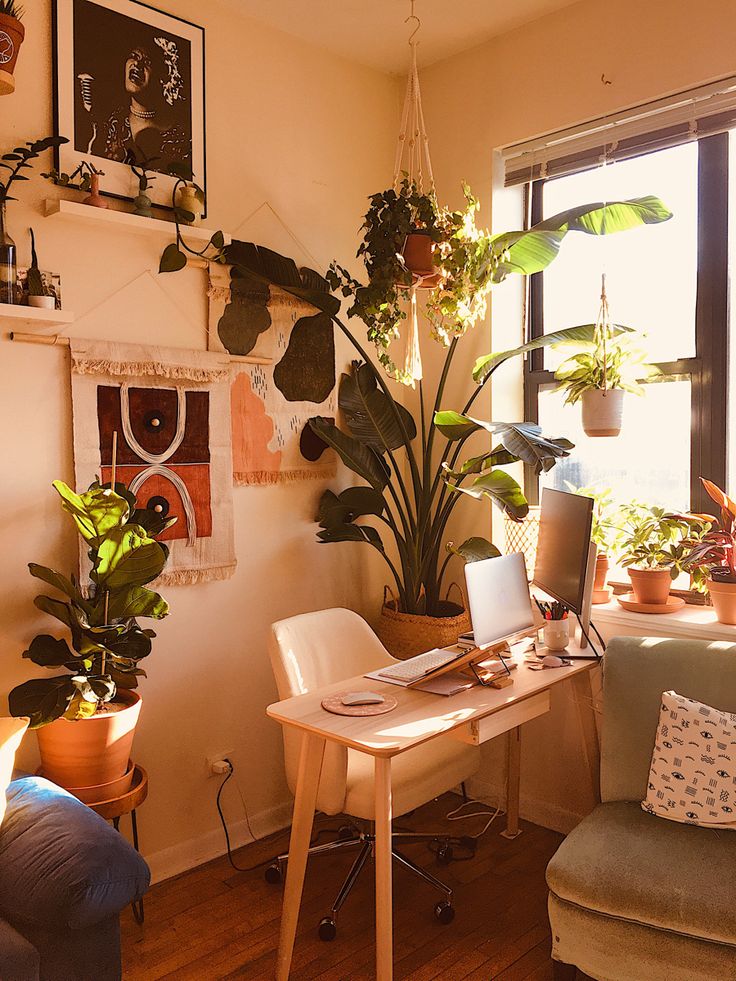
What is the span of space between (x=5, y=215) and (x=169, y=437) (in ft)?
2.74

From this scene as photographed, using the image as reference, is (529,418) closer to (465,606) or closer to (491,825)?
(465,606)

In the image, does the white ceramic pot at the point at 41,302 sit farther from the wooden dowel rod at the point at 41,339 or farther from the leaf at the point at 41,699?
the leaf at the point at 41,699

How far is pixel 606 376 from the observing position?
116 inches

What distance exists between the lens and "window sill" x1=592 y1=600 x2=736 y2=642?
270 centimetres

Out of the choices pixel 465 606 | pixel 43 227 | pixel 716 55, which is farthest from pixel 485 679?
pixel 716 55

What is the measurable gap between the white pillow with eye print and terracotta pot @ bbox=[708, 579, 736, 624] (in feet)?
1.58

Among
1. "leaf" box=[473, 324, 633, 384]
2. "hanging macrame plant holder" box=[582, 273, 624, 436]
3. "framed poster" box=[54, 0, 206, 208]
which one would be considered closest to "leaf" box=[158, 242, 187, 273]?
"framed poster" box=[54, 0, 206, 208]

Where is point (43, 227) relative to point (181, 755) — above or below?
above

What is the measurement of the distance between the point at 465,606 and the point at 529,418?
83 centimetres

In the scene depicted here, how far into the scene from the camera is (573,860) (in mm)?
2121

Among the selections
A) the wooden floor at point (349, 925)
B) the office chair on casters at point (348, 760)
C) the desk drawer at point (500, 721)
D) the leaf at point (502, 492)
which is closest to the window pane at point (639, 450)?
the leaf at point (502, 492)

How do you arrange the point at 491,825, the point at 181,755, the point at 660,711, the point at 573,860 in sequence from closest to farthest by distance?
the point at 573,860
the point at 660,711
the point at 181,755
the point at 491,825

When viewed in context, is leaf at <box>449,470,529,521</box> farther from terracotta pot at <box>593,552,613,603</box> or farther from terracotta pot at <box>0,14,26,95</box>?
terracotta pot at <box>0,14,26,95</box>

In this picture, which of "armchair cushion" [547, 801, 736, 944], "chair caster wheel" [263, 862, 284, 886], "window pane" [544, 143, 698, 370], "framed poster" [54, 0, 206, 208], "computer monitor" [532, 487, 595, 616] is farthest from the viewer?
"window pane" [544, 143, 698, 370]
